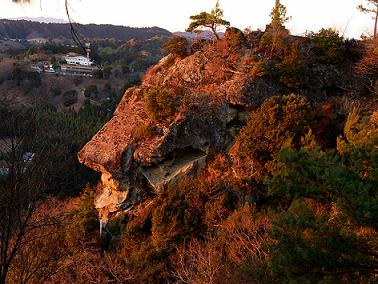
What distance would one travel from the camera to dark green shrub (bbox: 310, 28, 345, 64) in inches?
677

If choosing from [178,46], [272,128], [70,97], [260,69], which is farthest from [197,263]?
[70,97]

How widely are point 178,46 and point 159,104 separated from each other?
3.80 metres

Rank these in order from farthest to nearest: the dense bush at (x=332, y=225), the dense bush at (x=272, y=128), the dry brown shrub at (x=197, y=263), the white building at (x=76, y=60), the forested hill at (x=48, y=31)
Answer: the forested hill at (x=48, y=31) → the white building at (x=76, y=60) → the dense bush at (x=272, y=128) → the dry brown shrub at (x=197, y=263) → the dense bush at (x=332, y=225)

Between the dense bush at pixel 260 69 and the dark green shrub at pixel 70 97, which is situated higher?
the dense bush at pixel 260 69

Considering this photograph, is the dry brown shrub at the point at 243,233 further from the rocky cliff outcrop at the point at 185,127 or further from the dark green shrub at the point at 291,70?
the dark green shrub at the point at 291,70

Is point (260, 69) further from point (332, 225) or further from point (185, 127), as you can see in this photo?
point (332, 225)

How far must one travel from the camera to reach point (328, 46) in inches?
685

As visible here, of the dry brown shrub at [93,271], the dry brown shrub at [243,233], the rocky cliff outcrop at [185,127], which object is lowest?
the dry brown shrub at [93,271]

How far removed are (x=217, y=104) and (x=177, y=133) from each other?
192cm

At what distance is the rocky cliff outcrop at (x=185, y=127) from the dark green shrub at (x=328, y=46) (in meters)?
0.40

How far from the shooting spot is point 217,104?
16.1 metres

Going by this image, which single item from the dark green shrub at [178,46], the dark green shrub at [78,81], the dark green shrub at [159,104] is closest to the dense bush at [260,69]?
the dark green shrub at [159,104]

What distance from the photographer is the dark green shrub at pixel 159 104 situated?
15938mm

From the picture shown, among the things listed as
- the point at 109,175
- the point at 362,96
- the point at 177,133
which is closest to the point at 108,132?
the point at 109,175
